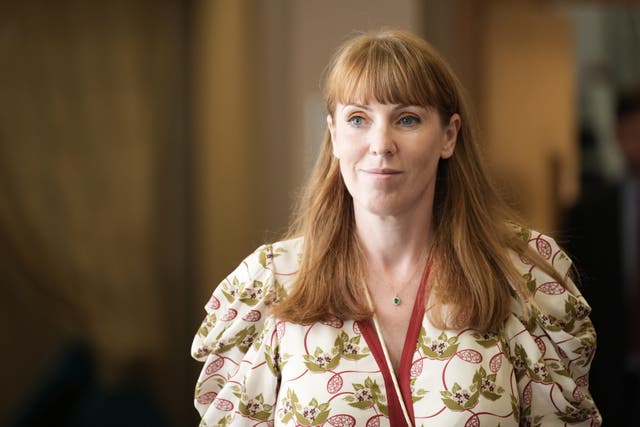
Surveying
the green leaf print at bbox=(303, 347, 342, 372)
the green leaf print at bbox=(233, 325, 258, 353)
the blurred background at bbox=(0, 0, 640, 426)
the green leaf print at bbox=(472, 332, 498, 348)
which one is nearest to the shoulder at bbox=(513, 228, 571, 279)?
the green leaf print at bbox=(472, 332, 498, 348)

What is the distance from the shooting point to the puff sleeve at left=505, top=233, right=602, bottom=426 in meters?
1.68

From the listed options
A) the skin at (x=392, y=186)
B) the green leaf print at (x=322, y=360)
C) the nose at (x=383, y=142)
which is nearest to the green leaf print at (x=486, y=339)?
the skin at (x=392, y=186)

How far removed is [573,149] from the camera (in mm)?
4684

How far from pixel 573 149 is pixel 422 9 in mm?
1242

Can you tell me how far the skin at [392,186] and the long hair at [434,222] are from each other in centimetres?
2

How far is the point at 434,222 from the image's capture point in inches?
69.9

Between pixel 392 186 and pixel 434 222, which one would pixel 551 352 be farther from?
pixel 392 186

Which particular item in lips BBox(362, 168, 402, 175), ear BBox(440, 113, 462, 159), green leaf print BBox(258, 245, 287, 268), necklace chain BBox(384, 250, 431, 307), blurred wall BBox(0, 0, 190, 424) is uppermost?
ear BBox(440, 113, 462, 159)

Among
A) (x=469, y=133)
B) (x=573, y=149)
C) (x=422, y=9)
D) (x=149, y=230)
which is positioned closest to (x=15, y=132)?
(x=149, y=230)

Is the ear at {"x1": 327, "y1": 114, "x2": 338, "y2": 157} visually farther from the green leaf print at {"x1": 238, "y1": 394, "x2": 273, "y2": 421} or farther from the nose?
the green leaf print at {"x1": 238, "y1": 394, "x2": 273, "y2": 421}

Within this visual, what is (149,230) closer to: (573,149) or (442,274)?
(573,149)

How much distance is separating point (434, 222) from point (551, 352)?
307 mm

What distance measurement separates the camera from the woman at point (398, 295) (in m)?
1.60

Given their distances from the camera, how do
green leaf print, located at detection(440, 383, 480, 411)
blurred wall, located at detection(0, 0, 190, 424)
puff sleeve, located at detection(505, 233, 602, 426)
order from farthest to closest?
1. blurred wall, located at detection(0, 0, 190, 424)
2. puff sleeve, located at detection(505, 233, 602, 426)
3. green leaf print, located at detection(440, 383, 480, 411)
